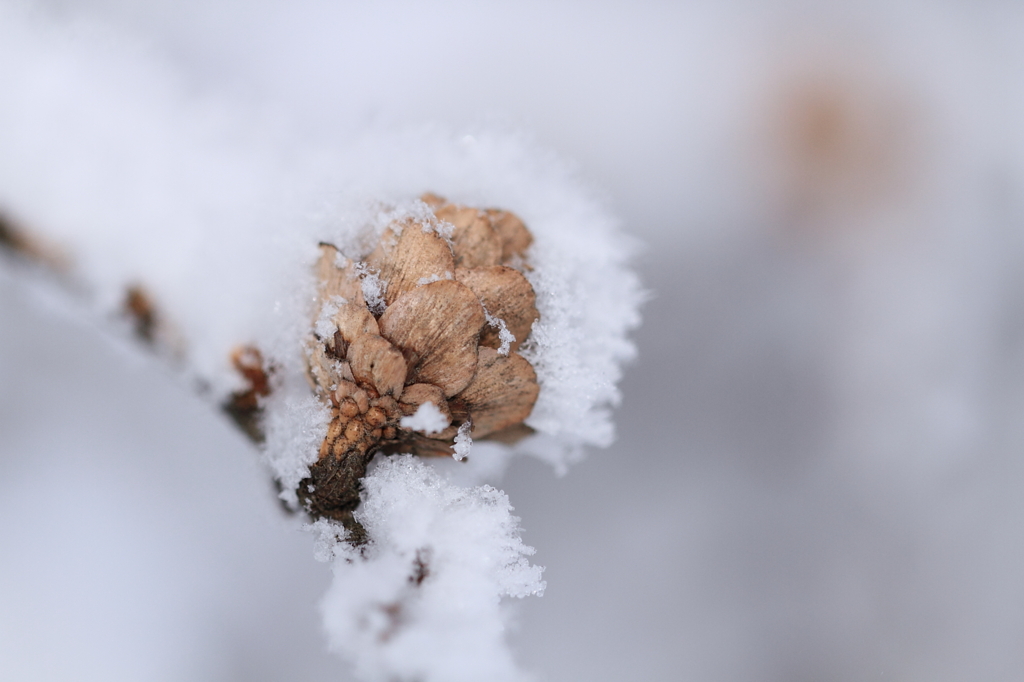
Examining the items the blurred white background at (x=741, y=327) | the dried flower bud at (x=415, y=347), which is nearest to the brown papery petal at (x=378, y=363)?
the dried flower bud at (x=415, y=347)

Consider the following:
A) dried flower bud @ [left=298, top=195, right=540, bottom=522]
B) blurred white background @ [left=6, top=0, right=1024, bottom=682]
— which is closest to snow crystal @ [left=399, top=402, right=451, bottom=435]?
dried flower bud @ [left=298, top=195, right=540, bottom=522]

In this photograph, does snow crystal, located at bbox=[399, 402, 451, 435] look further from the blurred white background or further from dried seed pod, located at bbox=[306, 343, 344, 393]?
the blurred white background

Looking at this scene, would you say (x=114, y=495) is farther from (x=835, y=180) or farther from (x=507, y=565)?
(x=835, y=180)

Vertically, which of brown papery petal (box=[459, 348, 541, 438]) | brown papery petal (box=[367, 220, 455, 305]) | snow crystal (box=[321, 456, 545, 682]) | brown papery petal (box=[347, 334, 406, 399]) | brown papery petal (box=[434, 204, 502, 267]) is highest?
brown papery petal (box=[434, 204, 502, 267])

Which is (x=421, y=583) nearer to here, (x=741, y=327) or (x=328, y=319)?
(x=328, y=319)

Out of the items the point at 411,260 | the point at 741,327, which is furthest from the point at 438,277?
the point at 741,327
